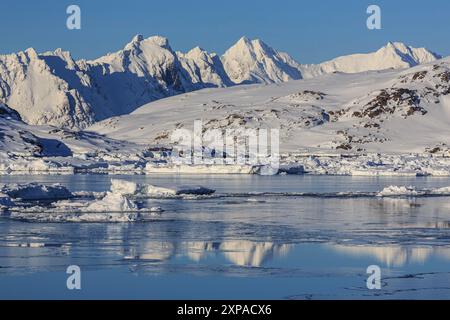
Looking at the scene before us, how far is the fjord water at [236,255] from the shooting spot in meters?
21.6

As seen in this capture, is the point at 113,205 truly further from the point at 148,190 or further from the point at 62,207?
the point at 148,190

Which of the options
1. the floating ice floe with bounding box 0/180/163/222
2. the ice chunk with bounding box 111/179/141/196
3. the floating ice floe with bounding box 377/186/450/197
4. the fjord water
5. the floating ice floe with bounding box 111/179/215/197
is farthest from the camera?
the floating ice floe with bounding box 377/186/450/197

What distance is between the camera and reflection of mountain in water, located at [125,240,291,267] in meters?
26.5

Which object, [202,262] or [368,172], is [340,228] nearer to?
[202,262]

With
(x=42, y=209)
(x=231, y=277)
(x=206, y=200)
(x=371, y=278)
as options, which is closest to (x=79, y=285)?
(x=231, y=277)

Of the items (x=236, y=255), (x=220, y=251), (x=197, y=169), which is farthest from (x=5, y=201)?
(x=197, y=169)

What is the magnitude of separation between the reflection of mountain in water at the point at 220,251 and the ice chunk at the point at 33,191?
67.5 feet

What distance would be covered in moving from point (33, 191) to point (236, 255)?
24142mm

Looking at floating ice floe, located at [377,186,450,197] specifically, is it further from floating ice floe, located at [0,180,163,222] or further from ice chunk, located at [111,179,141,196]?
floating ice floe, located at [0,180,163,222]

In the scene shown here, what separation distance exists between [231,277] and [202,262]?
2691 millimetres

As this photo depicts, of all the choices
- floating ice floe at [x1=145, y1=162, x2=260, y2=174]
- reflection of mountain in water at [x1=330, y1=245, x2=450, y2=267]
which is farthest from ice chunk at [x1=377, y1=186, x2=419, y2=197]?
floating ice floe at [x1=145, y1=162, x2=260, y2=174]

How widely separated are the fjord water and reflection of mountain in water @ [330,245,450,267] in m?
0.03

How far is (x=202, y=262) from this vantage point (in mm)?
25844

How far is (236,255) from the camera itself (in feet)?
89.2
